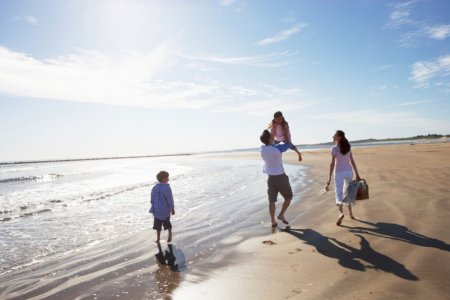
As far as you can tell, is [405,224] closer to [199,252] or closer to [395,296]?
[395,296]

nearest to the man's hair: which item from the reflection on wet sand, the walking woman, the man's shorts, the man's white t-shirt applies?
the man's white t-shirt

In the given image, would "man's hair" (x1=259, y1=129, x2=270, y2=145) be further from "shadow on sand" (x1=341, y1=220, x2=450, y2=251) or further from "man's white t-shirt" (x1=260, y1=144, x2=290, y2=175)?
"shadow on sand" (x1=341, y1=220, x2=450, y2=251)

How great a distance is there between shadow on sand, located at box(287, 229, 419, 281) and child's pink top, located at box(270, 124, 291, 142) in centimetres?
215

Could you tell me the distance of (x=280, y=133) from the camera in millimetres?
8039

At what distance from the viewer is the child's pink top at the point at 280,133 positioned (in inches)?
315

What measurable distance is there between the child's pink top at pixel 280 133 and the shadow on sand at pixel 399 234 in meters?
2.35

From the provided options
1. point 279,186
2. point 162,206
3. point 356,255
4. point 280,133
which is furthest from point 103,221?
point 356,255

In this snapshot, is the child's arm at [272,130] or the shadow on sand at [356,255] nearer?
the shadow on sand at [356,255]

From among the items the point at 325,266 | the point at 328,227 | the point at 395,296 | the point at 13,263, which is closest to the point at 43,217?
the point at 13,263

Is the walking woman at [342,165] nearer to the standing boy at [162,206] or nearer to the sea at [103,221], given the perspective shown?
the sea at [103,221]

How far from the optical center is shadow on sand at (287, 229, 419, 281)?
4942mm

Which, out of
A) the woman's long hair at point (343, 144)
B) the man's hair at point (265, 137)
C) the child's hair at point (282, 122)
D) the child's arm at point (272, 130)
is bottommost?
the woman's long hair at point (343, 144)

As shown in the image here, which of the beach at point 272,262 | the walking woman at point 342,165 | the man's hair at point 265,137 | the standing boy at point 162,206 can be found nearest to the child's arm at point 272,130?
the man's hair at point 265,137

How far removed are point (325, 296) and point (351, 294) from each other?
0.31m
